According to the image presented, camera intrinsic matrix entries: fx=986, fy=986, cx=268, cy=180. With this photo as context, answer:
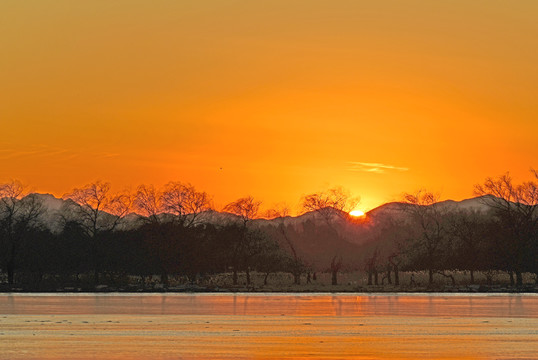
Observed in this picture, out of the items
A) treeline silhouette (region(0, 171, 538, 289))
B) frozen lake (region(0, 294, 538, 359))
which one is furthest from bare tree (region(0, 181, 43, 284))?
frozen lake (region(0, 294, 538, 359))

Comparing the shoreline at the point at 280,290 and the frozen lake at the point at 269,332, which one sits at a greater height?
the shoreline at the point at 280,290

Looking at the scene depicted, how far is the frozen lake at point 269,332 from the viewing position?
97.3ft

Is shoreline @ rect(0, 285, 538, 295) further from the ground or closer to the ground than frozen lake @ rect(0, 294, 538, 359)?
further from the ground

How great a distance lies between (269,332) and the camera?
122ft

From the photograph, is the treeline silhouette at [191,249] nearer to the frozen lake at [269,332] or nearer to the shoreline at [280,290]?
the shoreline at [280,290]

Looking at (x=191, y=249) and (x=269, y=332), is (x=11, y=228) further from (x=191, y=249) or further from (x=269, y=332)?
(x=269, y=332)

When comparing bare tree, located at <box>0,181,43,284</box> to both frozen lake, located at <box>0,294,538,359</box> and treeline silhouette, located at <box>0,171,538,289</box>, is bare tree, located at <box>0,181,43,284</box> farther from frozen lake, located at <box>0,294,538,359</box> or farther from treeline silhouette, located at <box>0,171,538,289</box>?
frozen lake, located at <box>0,294,538,359</box>

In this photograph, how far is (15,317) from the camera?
4600 cm

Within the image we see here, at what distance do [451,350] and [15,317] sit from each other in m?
23.4

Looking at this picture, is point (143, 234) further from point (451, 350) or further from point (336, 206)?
point (451, 350)

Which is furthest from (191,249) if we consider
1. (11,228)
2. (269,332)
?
(269,332)

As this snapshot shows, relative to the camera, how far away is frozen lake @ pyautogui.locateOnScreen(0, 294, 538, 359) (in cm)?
2967

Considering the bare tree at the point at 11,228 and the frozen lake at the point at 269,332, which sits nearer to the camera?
the frozen lake at the point at 269,332

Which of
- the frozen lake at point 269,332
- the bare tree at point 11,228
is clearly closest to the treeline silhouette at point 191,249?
the bare tree at point 11,228
